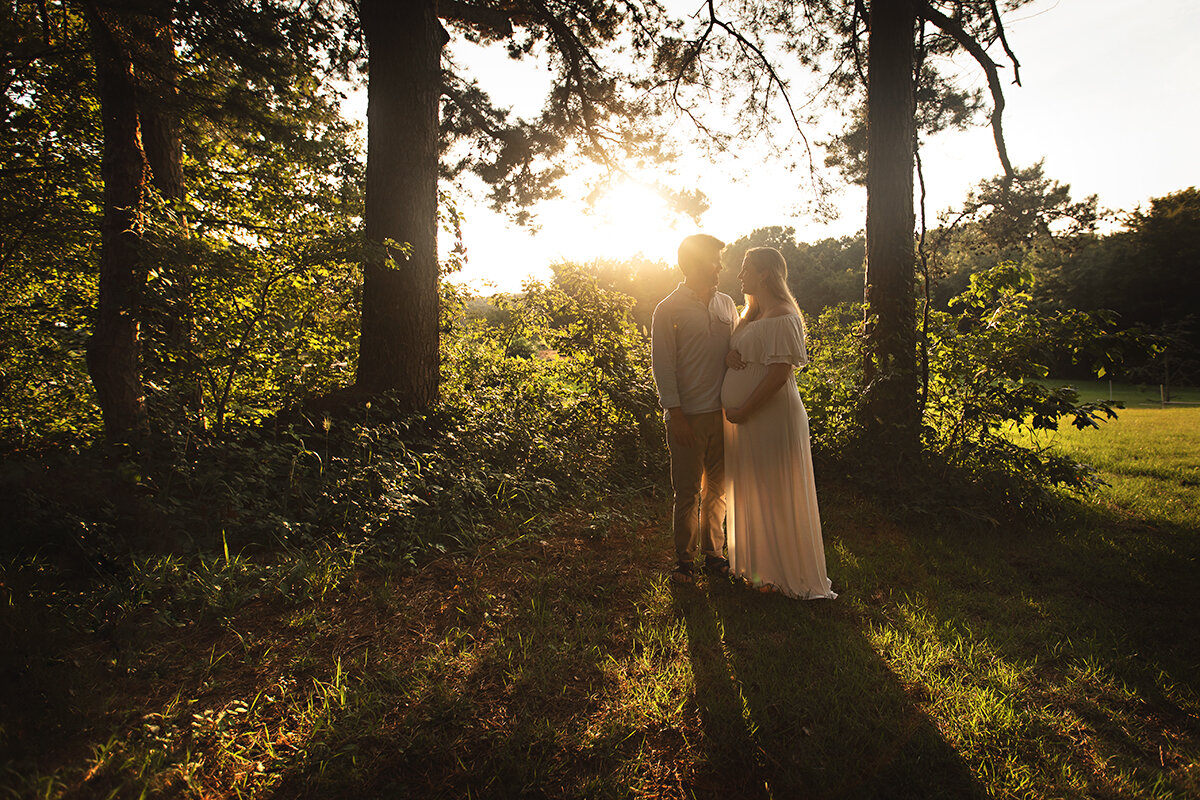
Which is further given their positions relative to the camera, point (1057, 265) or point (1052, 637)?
point (1057, 265)

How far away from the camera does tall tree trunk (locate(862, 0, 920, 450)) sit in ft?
17.9

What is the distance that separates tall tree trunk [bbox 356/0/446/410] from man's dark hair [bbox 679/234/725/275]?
3.18 metres

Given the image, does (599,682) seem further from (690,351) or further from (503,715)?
(690,351)

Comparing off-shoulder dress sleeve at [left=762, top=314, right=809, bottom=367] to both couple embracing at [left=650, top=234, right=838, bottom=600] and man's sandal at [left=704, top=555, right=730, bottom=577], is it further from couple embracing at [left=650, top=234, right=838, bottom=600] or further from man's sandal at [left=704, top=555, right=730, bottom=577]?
man's sandal at [left=704, top=555, right=730, bottom=577]

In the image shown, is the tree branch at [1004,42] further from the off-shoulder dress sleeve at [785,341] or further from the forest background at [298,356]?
the off-shoulder dress sleeve at [785,341]

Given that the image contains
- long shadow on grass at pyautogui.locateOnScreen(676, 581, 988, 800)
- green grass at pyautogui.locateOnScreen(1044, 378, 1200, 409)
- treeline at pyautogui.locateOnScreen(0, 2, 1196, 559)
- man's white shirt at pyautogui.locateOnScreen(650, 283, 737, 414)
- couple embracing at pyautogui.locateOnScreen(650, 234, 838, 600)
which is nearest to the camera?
long shadow on grass at pyautogui.locateOnScreen(676, 581, 988, 800)

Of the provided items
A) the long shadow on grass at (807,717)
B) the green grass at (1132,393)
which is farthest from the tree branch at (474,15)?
the green grass at (1132,393)

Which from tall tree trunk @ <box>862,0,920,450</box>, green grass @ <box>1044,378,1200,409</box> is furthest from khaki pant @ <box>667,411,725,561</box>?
green grass @ <box>1044,378,1200,409</box>

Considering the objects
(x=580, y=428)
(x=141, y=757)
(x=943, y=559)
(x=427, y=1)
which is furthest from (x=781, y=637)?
(x=427, y=1)

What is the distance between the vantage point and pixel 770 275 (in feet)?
11.1

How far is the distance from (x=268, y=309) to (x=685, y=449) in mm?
3604

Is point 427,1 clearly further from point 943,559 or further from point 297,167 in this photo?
point 943,559

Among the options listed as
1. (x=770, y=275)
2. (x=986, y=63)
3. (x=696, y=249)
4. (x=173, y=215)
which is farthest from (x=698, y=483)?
(x=986, y=63)

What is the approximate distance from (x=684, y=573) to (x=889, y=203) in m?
4.73
